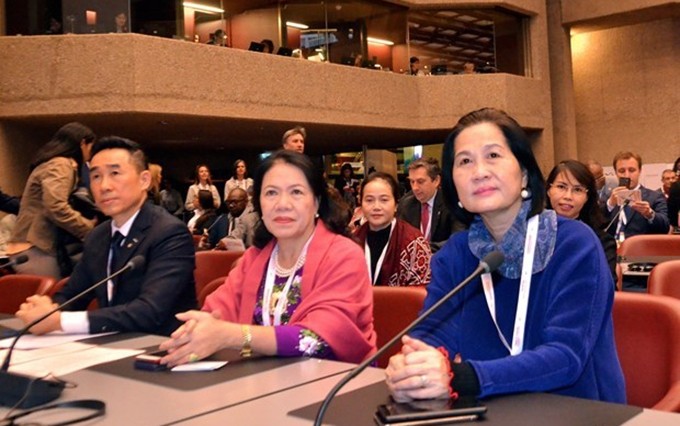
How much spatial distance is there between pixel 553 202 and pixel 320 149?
11.8 meters

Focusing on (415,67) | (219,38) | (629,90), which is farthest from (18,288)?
(629,90)

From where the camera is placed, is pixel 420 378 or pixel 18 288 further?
pixel 18 288

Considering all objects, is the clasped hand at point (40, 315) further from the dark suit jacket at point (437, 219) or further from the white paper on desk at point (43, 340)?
the dark suit jacket at point (437, 219)

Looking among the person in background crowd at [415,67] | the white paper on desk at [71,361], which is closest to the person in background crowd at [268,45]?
the person in background crowd at [415,67]

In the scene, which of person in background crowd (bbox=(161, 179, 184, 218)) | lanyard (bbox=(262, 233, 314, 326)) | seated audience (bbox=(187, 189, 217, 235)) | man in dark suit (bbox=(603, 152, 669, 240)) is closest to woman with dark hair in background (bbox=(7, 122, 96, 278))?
lanyard (bbox=(262, 233, 314, 326))

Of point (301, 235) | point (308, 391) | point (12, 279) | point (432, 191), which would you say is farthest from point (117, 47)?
point (308, 391)

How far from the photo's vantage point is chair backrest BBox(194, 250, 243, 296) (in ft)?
12.2

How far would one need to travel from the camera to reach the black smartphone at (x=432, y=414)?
3.98 feet

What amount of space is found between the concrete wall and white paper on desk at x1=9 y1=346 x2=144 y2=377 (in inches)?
524

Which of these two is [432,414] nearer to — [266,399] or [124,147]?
[266,399]

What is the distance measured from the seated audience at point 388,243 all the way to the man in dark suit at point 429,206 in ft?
3.88

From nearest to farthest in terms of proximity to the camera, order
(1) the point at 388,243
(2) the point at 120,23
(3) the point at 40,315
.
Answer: (3) the point at 40,315 < (1) the point at 388,243 < (2) the point at 120,23

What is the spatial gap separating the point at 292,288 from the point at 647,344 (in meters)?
1.02

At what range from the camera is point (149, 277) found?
2.44 meters
